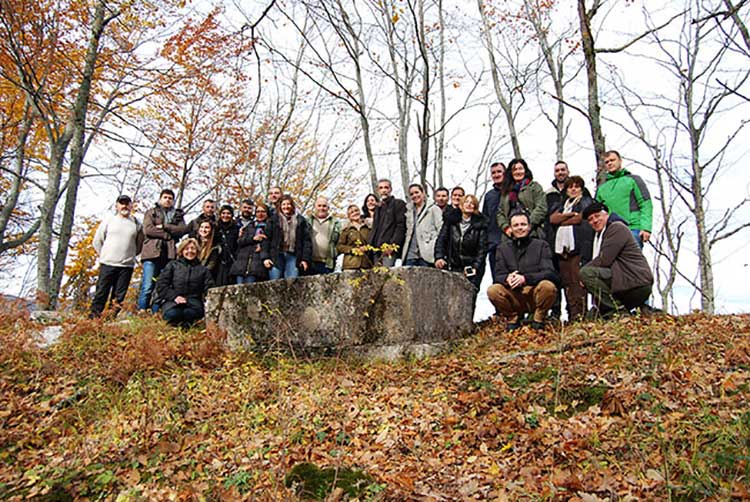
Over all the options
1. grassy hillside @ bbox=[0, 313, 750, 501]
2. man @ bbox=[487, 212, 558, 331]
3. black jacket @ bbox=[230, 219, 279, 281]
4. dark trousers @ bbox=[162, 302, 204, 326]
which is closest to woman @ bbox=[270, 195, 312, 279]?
black jacket @ bbox=[230, 219, 279, 281]

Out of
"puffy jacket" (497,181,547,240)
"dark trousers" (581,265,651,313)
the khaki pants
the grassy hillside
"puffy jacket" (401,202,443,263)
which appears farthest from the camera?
"puffy jacket" (401,202,443,263)

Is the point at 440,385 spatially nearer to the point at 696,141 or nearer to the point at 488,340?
the point at 488,340

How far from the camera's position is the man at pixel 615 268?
19.0ft

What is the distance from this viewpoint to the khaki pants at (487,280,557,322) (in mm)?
6062

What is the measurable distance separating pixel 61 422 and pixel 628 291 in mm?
6488

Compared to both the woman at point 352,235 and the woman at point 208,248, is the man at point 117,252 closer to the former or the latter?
the woman at point 208,248

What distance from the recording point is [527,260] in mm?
6219

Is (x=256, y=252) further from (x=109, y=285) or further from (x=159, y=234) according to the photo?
(x=109, y=285)

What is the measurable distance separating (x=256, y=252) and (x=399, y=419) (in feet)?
13.5

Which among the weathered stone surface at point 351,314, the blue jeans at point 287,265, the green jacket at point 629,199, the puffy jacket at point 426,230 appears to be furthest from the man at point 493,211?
the blue jeans at point 287,265

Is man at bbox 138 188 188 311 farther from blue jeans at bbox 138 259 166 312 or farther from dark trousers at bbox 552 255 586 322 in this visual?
dark trousers at bbox 552 255 586 322

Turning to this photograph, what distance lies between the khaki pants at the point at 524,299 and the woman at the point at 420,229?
1.28 metres

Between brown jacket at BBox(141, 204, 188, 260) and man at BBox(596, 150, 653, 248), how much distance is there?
6482 mm

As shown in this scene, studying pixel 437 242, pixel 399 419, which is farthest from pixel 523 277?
pixel 399 419
